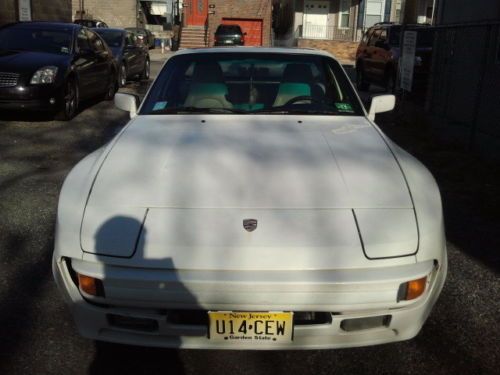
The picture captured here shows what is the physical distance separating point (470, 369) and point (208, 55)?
274 centimetres

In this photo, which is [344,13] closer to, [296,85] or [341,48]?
[341,48]

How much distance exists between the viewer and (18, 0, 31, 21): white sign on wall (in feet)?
53.7

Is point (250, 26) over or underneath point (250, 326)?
over

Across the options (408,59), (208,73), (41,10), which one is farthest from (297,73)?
(41,10)

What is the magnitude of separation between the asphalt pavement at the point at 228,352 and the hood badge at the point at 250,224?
774mm

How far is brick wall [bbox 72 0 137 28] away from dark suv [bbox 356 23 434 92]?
89.4 ft

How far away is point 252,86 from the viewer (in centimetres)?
401

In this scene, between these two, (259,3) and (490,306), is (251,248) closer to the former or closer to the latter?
(490,306)

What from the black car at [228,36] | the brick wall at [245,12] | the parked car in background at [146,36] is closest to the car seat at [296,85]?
the black car at [228,36]

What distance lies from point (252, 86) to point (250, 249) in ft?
6.47

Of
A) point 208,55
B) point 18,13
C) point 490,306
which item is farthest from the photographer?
point 18,13

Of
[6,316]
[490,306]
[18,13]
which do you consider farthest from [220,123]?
[18,13]

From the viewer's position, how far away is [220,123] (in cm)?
356

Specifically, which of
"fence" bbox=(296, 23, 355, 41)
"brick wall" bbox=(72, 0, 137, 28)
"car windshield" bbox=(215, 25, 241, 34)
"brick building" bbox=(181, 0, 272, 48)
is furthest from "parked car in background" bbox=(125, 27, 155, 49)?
"fence" bbox=(296, 23, 355, 41)
